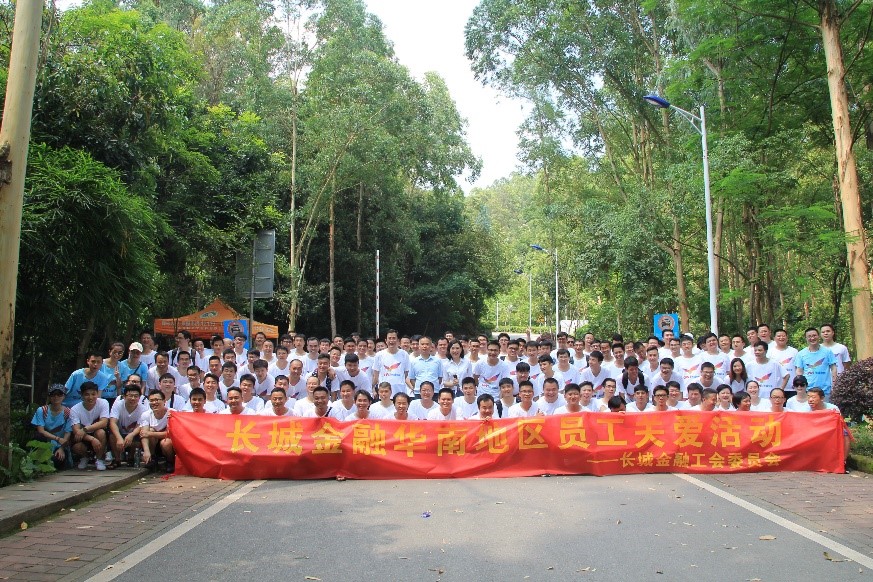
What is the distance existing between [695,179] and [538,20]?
1001 cm

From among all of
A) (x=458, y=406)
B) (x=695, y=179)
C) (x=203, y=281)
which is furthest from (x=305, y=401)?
(x=203, y=281)

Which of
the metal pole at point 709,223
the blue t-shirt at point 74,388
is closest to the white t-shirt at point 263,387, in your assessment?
the blue t-shirt at point 74,388

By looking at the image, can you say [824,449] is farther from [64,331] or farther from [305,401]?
[64,331]

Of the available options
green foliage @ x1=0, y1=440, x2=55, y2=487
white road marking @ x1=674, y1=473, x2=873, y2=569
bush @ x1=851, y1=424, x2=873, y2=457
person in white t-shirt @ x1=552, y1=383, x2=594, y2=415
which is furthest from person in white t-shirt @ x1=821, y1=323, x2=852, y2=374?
green foliage @ x1=0, y1=440, x2=55, y2=487

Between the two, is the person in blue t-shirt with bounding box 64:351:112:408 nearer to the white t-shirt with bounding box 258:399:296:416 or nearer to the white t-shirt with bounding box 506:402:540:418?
the white t-shirt with bounding box 258:399:296:416

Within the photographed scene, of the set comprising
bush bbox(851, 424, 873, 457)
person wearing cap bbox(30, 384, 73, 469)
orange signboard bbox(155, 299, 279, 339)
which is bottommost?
bush bbox(851, 424, 873, 457)

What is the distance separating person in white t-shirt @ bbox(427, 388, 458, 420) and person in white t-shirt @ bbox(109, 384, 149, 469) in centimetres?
347

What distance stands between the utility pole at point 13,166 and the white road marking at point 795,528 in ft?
23.7

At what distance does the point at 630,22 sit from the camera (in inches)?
1069

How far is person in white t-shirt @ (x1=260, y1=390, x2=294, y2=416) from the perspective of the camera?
9.28m

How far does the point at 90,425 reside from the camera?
9.26m

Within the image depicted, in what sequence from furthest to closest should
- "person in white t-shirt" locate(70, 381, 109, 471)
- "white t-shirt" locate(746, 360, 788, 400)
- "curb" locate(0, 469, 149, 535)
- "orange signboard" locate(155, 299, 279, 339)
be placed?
"orange signboard" locate(155, 299, 279, 339)
"white t-shirt" locate(746, 360, 788, 400)
"person in white t-shirt" locate(70, 381, 109, 471)
"curb" locate(0, 469, 149, 535)

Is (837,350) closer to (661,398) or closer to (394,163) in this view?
(661,398)

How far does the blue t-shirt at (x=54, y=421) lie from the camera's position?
9.14 meters
